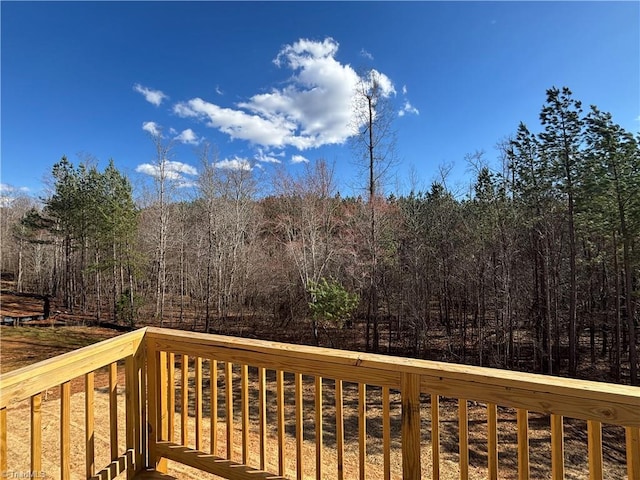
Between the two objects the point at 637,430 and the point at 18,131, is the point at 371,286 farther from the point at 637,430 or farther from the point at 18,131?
the point at 18,131

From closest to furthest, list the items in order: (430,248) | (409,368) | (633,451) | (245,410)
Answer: (633,451), (409,368), (245,410), (430,248)

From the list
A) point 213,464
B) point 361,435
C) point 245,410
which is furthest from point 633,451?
point 213,464

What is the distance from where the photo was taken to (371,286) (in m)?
10.3

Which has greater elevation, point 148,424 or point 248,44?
point 248,44

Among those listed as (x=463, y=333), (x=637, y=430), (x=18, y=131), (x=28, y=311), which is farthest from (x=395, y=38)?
(x=28, y=311)

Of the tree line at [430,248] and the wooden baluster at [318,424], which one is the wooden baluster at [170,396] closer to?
the wooden baluster at [318,424]

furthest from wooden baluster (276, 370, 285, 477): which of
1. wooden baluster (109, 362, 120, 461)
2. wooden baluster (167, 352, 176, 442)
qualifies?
wooden baluster (109, 362, 120, 461)

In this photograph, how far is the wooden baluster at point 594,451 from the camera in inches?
39.5

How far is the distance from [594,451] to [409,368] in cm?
59

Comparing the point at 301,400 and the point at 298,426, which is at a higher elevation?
the point at 301,400

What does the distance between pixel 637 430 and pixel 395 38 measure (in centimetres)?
1032

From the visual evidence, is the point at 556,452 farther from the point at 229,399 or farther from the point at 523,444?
the point at 229,399

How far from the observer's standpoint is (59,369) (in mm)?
1379

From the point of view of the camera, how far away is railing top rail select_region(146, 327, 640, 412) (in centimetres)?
102
